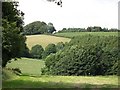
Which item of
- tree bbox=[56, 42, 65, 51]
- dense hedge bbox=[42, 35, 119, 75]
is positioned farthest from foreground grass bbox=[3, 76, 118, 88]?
tree bbox=[56, 42, 65, 51]

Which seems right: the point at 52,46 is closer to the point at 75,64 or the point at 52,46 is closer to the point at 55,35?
the point at 55,35

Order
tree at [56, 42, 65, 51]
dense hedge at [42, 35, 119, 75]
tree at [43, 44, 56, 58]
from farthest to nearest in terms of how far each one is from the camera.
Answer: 1. tree at [43, 44, 56, 58]
2. tree at [56, 42, 65, 51]
3. dense hedge at [42, 35, 119, 75]

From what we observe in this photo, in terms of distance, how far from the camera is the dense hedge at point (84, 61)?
85.6 meters

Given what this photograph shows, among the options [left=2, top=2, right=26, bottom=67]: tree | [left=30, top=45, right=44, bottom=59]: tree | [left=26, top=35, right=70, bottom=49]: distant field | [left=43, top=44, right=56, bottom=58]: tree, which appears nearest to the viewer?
[left=2, top=2, right=26, bottom=67]: tree

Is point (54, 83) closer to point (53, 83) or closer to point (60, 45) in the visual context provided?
point (53, 83)

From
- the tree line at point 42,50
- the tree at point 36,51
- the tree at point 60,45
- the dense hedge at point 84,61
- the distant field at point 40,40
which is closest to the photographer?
the dense hedge at point 84,61

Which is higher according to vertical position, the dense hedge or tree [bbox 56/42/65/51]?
tree [bbox 56/42/65/51]

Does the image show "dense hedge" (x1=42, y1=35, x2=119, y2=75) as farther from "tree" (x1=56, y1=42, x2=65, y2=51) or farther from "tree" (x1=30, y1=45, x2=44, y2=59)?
"tree" (x1=30, y1=45, x2=44, y2=59)

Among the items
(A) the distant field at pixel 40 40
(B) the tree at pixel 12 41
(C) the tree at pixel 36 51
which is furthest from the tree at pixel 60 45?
(B) the tree at pixel 12 41

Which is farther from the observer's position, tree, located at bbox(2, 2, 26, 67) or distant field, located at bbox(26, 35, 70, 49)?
distant field, located at bbox(26, 35, 70, 49)

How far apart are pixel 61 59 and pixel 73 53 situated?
12.3ft

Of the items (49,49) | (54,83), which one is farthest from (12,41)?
(49,49)

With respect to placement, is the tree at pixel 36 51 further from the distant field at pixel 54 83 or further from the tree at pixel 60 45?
the distant field at pixel 54 83

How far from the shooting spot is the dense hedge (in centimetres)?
8556
